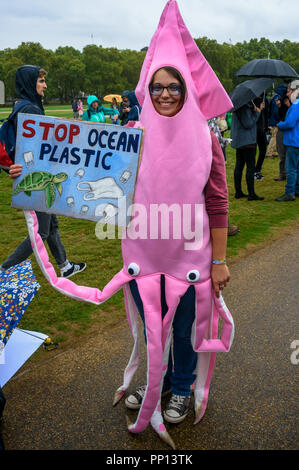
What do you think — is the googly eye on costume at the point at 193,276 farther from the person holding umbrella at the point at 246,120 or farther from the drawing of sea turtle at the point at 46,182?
the person holding umbrella at the point at 246,120

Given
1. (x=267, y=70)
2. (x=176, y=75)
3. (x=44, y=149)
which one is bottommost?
(x=44, y=149)

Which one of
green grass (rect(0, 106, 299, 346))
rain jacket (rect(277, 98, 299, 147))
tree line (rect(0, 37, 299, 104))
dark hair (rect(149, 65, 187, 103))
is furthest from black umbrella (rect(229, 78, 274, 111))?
tree line (rect(0, 37, 299, 104))

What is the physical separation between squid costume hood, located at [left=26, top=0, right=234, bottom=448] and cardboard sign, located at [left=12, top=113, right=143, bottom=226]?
0.09 meters

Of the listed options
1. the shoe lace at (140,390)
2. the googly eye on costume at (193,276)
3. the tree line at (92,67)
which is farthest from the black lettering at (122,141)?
the tree line at (92,67)

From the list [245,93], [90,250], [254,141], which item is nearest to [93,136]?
[90,250]

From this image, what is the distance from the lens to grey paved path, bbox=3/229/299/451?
225cm

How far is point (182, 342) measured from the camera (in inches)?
90.5

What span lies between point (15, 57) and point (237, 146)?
66.0 metres

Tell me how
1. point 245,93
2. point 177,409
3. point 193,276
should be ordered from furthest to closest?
1. point 245,93
2. point 177,409
3. point 193,276

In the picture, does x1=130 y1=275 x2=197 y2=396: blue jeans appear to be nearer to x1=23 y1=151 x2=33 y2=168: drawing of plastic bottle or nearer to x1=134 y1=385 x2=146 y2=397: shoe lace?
Result: x1=134 y1=385 x2=146 y2=397: shoe lace
